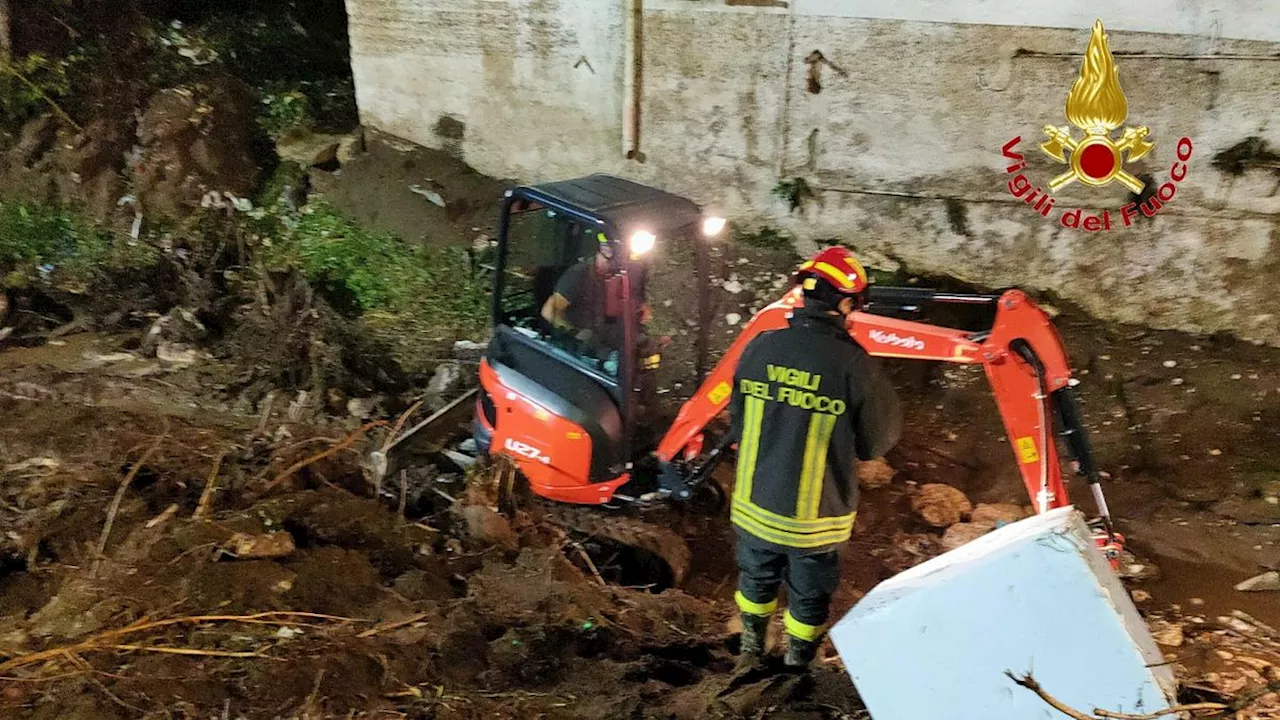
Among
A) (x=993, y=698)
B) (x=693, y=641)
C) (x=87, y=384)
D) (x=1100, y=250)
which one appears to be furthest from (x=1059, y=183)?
(x=87, y=384)

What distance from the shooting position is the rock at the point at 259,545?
3.86 m

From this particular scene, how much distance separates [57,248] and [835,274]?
27.0 ft

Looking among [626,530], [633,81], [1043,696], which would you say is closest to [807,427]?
[1043,696]

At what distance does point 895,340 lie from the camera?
3.54 metres

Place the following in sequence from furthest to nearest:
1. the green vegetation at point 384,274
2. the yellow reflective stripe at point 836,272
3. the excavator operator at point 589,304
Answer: the green vegetation at point 384,274
the excavator operator at point 589,304
the yellow reflective stripe at point 836,272

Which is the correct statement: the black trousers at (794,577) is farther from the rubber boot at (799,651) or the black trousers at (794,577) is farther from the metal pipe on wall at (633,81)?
the metal pipe on wall at (633,81)

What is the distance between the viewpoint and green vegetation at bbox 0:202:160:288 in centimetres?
803

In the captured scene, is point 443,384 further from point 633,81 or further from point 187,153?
point 187,153

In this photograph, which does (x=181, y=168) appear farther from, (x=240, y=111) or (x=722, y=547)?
(x=722, y=547)

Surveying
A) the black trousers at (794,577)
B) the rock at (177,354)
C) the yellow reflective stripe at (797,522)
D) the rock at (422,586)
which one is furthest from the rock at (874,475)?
the rock at (177,354)

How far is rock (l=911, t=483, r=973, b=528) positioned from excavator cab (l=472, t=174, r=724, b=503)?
162 centimetres

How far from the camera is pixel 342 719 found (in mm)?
3041

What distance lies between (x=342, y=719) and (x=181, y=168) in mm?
7139

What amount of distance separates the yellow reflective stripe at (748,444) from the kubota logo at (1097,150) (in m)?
3.88
